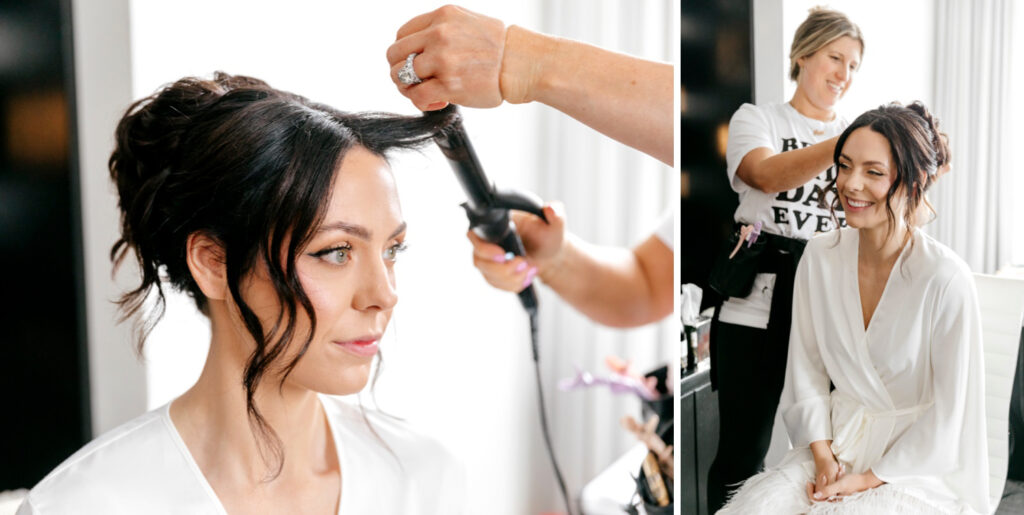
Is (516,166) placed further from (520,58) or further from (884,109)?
(884,109)

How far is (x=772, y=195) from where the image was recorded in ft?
4.75

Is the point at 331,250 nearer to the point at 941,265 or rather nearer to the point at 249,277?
the point at 249,277

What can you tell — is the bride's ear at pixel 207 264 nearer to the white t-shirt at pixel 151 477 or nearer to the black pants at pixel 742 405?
the white t-shirt at pixel 151 477

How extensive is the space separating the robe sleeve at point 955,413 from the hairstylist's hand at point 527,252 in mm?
677

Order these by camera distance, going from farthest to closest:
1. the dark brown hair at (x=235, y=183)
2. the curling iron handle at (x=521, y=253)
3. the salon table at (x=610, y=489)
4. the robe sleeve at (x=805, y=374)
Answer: the robe sleeve at (x=805, y=374), the salon table at (x=610, y=489), the curling iron handle at (x=521, y=253), the dark brown hair at (x=235, y=183)

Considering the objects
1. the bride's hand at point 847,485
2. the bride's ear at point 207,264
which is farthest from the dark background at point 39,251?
the bride's hand at point 847,485

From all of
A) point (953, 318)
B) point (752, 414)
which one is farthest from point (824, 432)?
point (953, 318)

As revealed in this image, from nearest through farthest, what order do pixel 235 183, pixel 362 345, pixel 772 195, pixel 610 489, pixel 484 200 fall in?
pixel 235 183
pixel 362 345
pixel 484 200
pixel 610 489
pixel 772 195

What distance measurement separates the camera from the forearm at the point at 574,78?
47.6 inches

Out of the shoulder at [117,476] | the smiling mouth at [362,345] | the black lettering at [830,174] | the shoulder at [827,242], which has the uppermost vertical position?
the black lettering at [830,174]

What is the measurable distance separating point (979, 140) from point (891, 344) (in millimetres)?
385

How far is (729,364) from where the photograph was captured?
151cm

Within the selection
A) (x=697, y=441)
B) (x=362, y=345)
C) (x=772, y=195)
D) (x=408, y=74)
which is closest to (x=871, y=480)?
(x=697, y=441)

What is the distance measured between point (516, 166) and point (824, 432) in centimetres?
76
